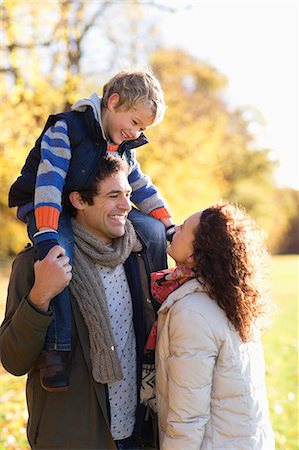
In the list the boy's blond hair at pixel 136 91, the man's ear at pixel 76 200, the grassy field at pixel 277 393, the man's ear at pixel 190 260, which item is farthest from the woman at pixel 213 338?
the boy's blond hair at pixel 136 91

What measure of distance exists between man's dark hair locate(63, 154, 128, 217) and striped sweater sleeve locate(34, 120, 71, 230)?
0.11 meters

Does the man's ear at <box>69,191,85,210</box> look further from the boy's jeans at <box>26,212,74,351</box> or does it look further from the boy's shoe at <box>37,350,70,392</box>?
the boy's shoe at <box>37,350,70,392</box>

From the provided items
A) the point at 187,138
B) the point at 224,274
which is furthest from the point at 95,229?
the point at 187,138

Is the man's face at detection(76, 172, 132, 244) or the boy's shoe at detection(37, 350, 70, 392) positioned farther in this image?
the man's face at detection(76, 172, 132, 244)

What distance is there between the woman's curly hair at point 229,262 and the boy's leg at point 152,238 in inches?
15.4

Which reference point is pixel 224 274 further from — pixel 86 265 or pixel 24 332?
pixel 24 332

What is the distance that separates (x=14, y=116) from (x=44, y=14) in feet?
4.50

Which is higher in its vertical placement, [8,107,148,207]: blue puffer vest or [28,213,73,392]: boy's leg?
[8,107,148,207]: blue puffer vest

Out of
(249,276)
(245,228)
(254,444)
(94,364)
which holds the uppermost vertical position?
(245,228)

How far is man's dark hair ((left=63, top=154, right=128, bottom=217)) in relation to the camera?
9.47 feet

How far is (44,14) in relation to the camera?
8695 millimetres

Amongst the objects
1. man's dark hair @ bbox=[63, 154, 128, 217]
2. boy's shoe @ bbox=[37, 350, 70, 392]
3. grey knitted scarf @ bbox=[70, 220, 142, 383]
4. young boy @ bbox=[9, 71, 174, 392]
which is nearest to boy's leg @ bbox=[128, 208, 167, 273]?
young boy @ bbox=[9, 71, 174, 392]

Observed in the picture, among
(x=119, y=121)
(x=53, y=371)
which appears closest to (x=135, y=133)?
(x=119, y=121)

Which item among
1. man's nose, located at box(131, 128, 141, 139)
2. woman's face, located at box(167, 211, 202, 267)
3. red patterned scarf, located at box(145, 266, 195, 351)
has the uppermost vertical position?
man's nose, located at box(131, 128, 141, 139)
